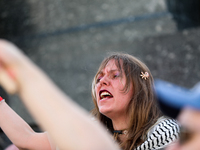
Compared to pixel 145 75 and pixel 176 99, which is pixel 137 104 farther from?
pixel 176 99

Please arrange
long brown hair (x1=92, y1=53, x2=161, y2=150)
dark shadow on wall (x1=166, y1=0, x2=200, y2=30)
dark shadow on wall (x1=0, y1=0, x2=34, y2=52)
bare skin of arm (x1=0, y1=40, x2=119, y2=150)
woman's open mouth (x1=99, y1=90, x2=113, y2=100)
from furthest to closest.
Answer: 1. dark shadow on wall (x1=0, y1=0, x2=34, y2=52)
2. dark shadow on wall (x1=166, y1=0, x2=200, y2=30)
3. woman's open mouth (x1=99, y1=90, x2=113, y2=100)
4. long brown hair (x1=92, y1=53, x2=161, y2=150)
5. bare skin of arm (x1=0, y1=40, x2=119, y2=150)

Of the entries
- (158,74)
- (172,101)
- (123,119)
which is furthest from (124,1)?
(172,101)

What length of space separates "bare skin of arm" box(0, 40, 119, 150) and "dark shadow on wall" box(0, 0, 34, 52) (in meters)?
2.81


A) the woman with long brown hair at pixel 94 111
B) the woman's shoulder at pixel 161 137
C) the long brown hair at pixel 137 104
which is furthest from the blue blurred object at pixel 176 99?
the long brown hair at pixel 137 104

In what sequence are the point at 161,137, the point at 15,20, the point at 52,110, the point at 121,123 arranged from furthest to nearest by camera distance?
the point at 15,20, the point at 121,123, the point at 161,137, the point at 52,110

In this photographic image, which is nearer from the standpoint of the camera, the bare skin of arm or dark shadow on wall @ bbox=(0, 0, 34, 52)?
the bare skin of arm

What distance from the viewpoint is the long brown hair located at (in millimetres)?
1042

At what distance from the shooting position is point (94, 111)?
1.35 meters

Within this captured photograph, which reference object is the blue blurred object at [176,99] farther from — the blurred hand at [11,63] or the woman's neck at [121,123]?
the woman's neck at [121,123]

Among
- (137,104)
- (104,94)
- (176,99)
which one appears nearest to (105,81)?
(104,94)

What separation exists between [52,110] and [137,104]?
0.80m

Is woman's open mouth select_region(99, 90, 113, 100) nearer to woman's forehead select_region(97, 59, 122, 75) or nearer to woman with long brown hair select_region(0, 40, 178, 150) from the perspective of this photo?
woman with long brown hair select_region(0, 40, 178, 150)

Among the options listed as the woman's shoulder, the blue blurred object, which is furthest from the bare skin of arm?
the woman's shoulder

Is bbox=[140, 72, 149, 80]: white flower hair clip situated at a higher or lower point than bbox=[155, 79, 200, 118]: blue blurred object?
higher
